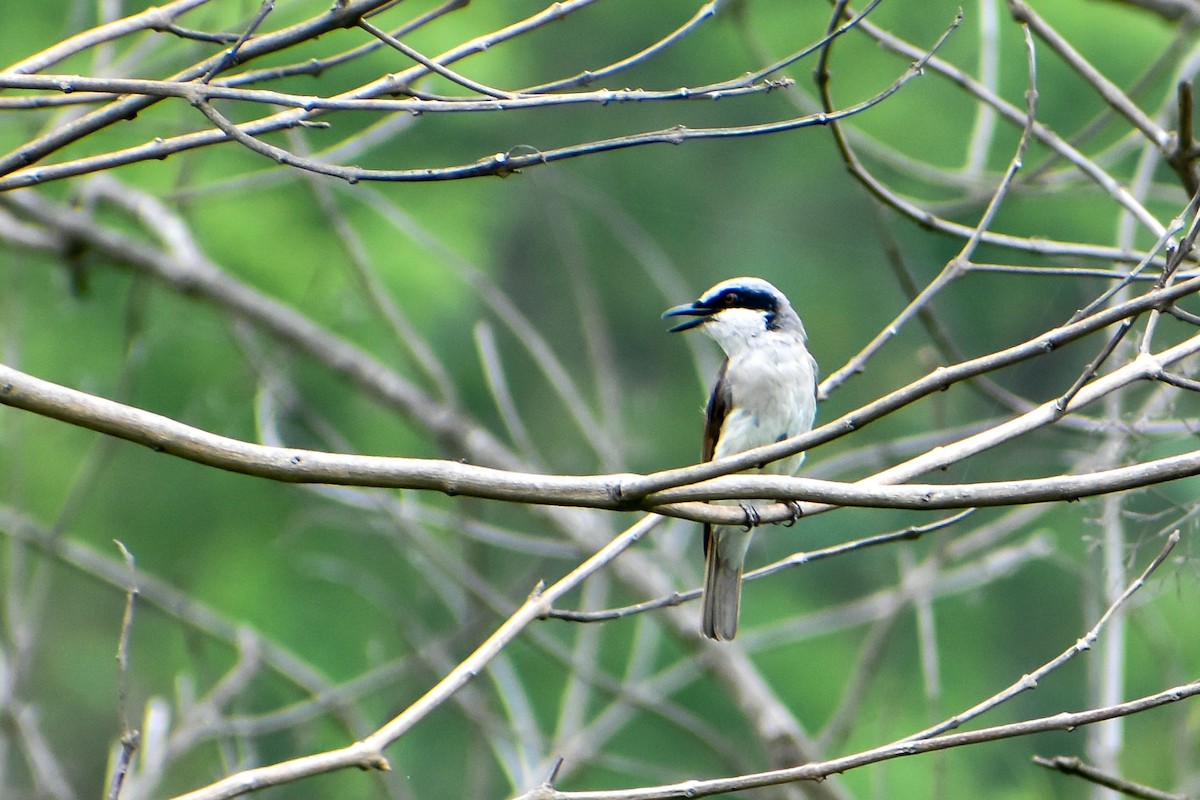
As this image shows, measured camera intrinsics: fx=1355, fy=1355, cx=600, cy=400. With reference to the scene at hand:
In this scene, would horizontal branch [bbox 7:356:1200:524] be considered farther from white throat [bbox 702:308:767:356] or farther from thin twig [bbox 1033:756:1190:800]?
white throat [bbox 702:308:767:356]

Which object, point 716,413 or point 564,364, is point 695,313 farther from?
point 564,364

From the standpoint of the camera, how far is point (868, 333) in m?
16.3

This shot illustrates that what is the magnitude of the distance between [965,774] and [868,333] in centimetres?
518

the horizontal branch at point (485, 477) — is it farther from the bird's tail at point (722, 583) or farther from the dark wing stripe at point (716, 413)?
the dark wing stripe at point (716, 413)

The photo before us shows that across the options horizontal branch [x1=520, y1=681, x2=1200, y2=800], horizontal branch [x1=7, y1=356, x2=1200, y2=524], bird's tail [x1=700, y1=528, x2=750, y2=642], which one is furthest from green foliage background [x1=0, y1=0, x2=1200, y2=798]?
horizontal branch [x1=520, y1=681, x2=1200, y2=800]

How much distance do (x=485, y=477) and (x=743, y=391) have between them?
108 inches

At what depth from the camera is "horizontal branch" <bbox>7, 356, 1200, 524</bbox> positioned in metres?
2.08

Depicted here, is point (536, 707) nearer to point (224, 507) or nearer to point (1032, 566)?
point (224, 507)

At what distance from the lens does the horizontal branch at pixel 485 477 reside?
2078mm

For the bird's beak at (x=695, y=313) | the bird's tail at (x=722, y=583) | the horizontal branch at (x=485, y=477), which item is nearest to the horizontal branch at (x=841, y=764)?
the horizontal branch at (x=485, y=477)

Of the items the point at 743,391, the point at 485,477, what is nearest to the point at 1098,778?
the point at 485,477

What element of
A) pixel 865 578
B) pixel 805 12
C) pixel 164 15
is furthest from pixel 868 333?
→ pixel 164 15

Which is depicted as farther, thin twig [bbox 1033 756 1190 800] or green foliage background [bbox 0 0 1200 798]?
green foliage background [bbox 0 0 1200 798]

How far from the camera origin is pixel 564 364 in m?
16.2
